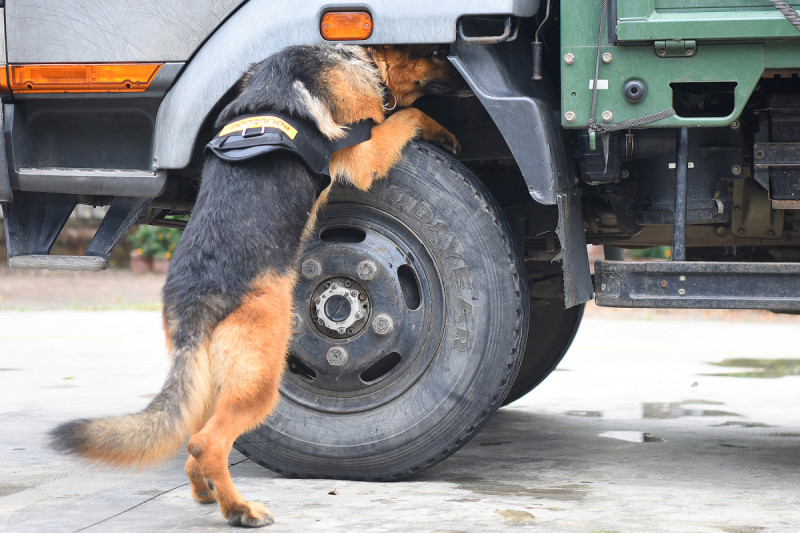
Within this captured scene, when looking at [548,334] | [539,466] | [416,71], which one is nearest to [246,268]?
[416,71]

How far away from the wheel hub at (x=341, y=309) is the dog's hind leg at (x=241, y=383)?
0.36 metres

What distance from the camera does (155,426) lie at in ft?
10.3

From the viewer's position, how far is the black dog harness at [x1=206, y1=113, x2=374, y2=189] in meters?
3.42

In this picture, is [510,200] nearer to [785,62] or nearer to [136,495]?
[785,62]

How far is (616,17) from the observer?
342 cm

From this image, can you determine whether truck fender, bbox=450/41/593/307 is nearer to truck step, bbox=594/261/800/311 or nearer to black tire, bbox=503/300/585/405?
truck step, bbox=594/261/800/311

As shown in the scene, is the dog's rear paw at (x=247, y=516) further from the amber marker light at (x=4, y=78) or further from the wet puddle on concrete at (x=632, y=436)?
the wet puddle on concrete at (x=632, y=436)

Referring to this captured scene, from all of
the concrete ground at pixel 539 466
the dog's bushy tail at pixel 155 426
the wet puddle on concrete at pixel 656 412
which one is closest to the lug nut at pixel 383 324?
the concrete ground at pixel 539 466

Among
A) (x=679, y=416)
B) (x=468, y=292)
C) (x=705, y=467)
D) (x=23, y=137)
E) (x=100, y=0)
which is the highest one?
(x=100, y=0)

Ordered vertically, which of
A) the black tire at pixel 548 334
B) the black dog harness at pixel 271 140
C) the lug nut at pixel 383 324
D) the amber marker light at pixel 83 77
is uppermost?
the amber marker light at pixel 83 77

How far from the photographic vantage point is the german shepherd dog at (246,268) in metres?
3.17

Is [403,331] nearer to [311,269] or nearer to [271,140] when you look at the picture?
[311,269]

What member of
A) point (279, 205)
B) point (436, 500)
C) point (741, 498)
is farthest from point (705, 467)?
point (279, 205)

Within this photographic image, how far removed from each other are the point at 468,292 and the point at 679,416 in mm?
2360
